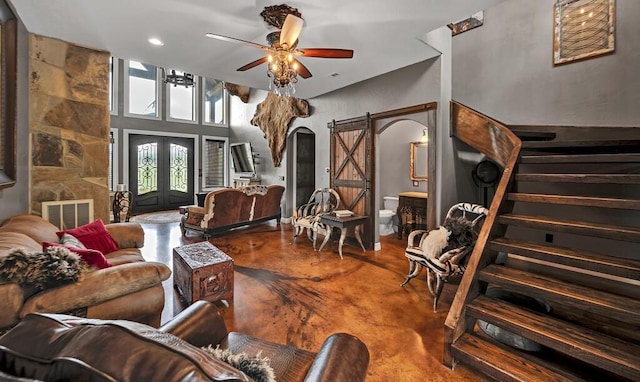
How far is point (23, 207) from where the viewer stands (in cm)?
279

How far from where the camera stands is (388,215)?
5625mm

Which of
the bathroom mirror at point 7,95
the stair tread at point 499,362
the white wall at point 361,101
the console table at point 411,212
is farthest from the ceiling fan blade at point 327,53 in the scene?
the console table at point 411,212

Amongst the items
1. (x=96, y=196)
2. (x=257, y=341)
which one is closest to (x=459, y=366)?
(x=257, y=341)

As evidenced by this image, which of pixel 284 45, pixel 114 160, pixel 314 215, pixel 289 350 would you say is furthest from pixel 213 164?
pixel 289 350

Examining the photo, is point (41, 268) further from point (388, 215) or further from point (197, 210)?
point (388, 215)

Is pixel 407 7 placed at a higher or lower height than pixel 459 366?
higher

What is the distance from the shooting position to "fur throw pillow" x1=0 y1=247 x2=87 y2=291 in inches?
54.1

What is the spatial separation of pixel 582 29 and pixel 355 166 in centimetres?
341

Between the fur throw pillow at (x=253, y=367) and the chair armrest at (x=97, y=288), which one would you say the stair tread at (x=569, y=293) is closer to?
the fur throw pillow at (x=253, y=367)

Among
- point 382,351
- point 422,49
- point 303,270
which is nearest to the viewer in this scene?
point 382,351

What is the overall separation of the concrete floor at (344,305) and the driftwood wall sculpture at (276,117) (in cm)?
289

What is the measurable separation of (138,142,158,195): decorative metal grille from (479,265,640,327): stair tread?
8.82 m

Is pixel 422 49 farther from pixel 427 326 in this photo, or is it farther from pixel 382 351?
pixel 382 351

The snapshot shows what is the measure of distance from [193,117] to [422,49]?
7.76 m
